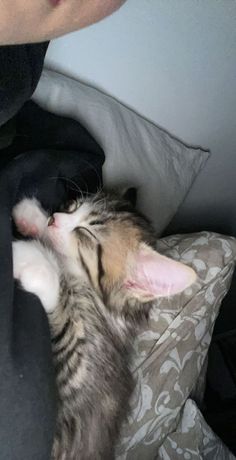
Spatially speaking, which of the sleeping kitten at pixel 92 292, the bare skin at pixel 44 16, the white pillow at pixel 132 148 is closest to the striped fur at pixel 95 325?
the sleeping kitten at pixel 92 292

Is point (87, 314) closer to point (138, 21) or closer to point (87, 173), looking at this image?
point (87, 173)

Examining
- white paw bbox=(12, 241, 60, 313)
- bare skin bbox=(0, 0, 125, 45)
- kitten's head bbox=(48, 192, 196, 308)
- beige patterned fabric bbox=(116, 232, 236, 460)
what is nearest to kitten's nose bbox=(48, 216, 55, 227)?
kitten's head bbox=(48, 192, 196, 308)

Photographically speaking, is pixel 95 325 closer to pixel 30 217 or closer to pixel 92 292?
pixel 92 292

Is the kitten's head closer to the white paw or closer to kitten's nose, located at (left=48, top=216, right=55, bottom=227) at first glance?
kitten's nose, located at (left=48, top=216, right=55, bottom=227)

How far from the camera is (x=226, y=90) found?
1450 mm

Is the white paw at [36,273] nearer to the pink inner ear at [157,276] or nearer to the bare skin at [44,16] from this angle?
the pink inner ear at [157,276]

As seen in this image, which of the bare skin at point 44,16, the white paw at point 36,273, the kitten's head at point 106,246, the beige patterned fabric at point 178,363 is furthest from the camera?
the beige patterned fabric at point 178,363

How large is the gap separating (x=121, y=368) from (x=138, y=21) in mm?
728

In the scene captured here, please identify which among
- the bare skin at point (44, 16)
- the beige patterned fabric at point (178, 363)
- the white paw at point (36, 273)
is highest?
the bare skin at point (44, 16)

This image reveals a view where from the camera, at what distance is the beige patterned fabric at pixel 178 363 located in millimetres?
1268

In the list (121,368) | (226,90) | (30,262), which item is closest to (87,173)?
(30,262)

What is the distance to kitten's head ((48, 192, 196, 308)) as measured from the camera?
112cm

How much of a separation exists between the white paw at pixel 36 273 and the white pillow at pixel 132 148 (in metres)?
0.36

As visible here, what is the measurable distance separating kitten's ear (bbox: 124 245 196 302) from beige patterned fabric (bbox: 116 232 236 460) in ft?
0.62
